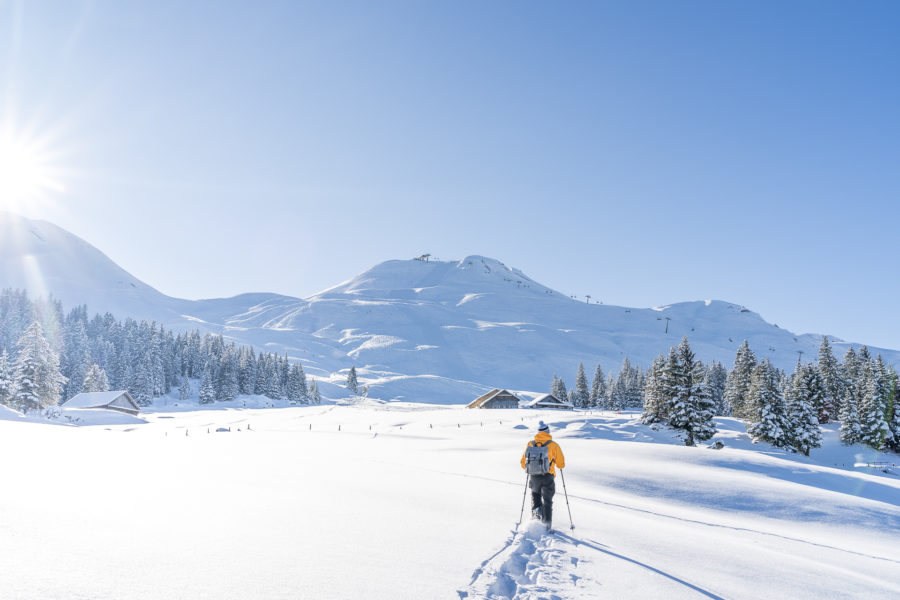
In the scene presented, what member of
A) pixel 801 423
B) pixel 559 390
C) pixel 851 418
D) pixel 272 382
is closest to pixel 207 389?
pixel 272 382

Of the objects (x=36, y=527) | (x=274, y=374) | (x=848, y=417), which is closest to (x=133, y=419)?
(x=274, y=374)

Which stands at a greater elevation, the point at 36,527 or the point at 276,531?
the point at 36,527

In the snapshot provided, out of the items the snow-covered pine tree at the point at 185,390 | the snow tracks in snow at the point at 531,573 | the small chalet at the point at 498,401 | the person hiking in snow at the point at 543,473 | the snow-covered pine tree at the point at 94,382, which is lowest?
the snow-covered pine tree at the point at 185,390

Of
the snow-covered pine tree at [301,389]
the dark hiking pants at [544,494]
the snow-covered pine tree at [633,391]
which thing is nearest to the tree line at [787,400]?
the snow-covered pine tree at [633,391]

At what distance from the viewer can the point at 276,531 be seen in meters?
6.93

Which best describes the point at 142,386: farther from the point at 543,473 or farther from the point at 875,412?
the point at 875,412

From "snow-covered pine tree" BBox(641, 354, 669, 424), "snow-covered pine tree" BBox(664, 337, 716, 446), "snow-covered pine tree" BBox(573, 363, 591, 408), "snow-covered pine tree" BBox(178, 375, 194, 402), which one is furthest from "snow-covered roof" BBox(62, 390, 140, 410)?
"snow-covered pine tree" BBox(573, 363, 591, 408)

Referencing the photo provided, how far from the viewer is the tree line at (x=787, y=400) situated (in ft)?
162

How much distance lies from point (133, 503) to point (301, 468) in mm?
7925

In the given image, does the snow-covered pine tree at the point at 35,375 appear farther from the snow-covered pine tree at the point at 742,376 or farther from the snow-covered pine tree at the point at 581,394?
the snow-covered pine tree at the point at 742,376

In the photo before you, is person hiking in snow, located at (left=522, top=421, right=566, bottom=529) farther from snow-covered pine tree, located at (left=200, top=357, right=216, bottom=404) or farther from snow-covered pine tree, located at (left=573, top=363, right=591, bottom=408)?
snow-covered pine tree, located at (left=200, top=357, right=216, bottom=404)

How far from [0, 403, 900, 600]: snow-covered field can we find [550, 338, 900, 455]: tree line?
34.2 m

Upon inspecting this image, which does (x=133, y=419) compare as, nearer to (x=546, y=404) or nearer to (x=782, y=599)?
(x=546, y=404)

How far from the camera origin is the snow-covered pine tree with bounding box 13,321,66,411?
5634 centimetres
